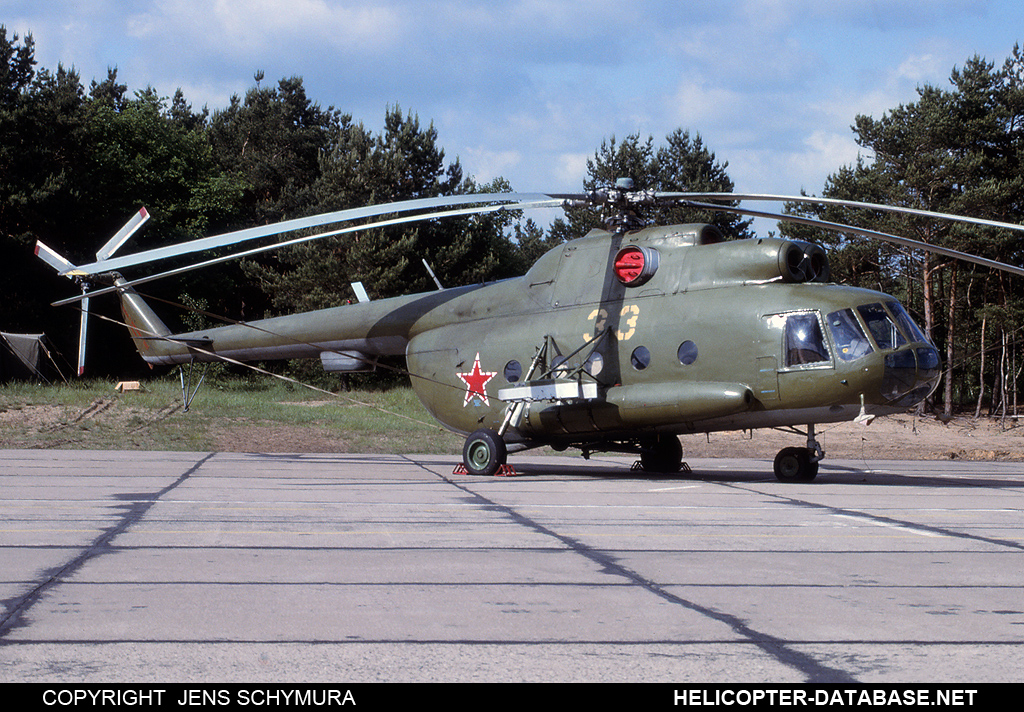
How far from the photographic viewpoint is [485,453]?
579 inches

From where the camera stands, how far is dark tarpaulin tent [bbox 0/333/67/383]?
3381 centimetres

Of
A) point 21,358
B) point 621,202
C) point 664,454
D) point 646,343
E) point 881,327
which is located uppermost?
point 621,202

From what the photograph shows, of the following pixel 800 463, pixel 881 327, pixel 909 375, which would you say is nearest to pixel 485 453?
pixel 800 463

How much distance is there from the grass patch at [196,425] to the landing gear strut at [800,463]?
822 centimetres

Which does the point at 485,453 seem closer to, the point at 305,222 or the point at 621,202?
the point at 621,202

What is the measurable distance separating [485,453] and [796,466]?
15.7ft

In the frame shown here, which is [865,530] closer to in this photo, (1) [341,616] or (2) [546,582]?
(2) [546,582]

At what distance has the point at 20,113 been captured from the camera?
40.9 meters

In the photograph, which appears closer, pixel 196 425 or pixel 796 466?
A: pixel 796 466

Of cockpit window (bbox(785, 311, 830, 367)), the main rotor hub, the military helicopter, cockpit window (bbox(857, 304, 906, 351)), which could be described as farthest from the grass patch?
cockpit window (bbox(857, 304, 906, 351))

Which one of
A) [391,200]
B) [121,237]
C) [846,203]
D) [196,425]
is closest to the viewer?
[846,203]

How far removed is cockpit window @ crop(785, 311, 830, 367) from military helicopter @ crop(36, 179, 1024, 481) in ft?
0.06

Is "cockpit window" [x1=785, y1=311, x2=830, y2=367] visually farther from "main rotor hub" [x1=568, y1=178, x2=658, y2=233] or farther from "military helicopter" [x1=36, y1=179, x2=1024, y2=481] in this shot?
"main rotor hub" [x1=568, y1=178, x2=658, y2=233]

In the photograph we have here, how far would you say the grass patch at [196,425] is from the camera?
21.4 metres
